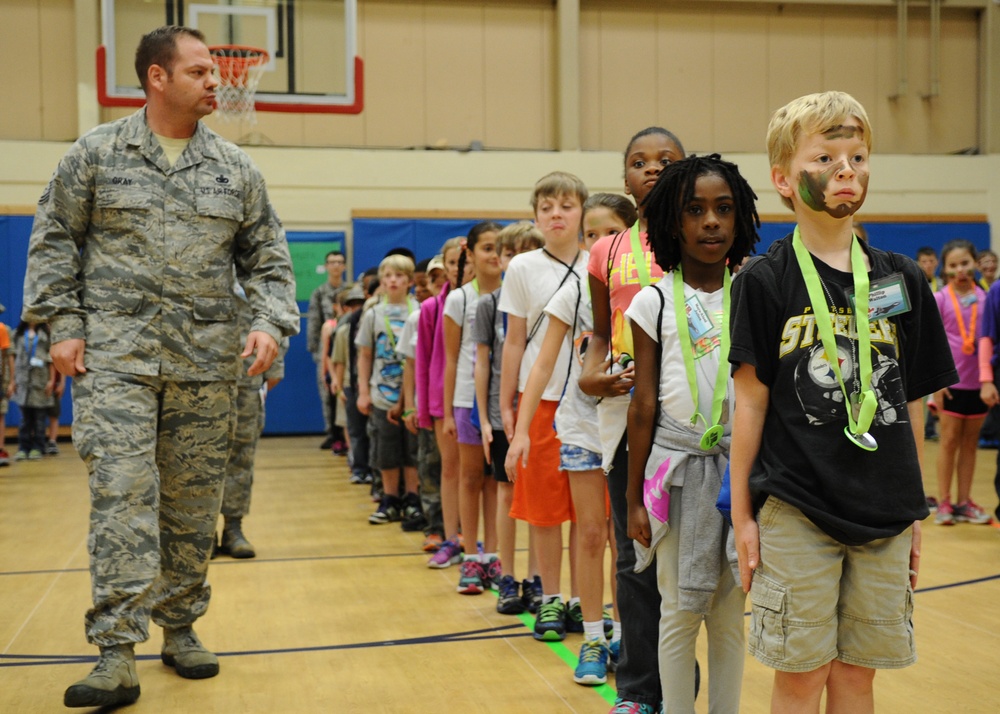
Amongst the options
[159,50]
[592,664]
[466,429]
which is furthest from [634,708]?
[159,50]

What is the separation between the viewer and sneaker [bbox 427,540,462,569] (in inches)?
212

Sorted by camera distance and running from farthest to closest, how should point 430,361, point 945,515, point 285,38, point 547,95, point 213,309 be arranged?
point 547,95 < point 285,38 < point 945,515 < point 430,361 < point 213,309

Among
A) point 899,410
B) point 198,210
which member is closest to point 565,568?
point 198,210

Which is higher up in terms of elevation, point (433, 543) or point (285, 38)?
point (285, 38)

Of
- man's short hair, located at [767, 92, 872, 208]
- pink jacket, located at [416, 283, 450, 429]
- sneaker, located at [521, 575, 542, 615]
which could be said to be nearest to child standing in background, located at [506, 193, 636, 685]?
sneaker, located at [521, 575, 542, 615]

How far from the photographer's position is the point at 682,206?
2.56 metres

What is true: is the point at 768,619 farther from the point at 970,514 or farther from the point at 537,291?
the point at 970,514

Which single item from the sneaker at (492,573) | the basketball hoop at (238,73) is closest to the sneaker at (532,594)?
the sneaker at (492,573)

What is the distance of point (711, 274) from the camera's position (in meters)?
2.60

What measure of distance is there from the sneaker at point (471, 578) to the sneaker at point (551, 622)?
784 mm

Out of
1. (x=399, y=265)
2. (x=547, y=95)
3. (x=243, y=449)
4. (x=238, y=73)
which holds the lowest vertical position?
(x=243, y=449)

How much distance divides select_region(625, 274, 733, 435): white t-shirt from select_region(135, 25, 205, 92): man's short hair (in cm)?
180

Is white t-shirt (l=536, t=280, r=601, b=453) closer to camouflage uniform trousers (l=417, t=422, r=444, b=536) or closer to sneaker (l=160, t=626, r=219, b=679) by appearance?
sneaker (l=160, t=626, r=219, b=679)

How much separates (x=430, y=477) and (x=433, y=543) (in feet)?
1.42
